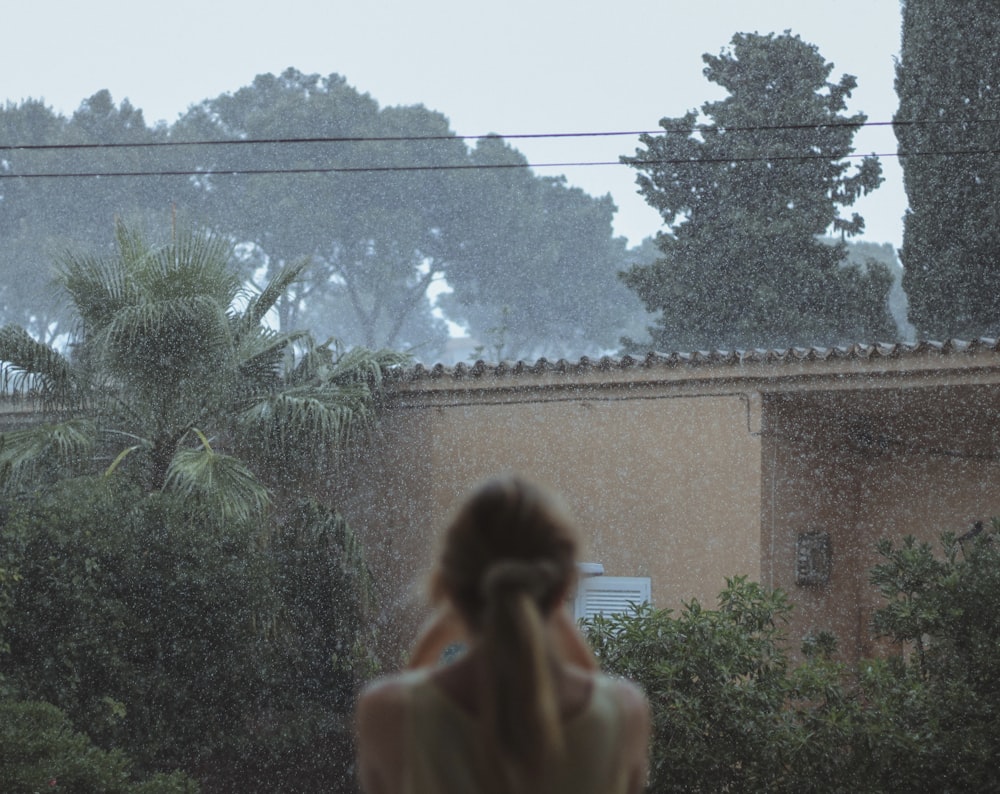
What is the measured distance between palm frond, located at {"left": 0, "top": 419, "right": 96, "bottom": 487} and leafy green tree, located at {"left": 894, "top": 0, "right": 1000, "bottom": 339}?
11362mm

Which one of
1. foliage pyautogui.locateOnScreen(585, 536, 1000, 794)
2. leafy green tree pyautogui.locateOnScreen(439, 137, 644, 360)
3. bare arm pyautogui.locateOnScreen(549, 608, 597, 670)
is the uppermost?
leafy green tree pyautogui.locateOnScreen(439, 137, 644, 360)

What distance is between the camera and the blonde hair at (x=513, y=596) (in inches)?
62.0

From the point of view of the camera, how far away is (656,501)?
9.36 metres

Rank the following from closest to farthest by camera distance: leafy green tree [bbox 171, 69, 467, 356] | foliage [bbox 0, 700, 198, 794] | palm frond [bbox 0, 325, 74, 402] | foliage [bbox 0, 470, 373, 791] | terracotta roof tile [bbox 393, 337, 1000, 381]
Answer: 1. foliage [bbox 0, 700, 198, 794]
2. foliage [bbox 0, 470, 373, 791]
3. terracotta roof tile [bbox 393, 337, 1000, 381]
4. palm frond [bbox 0, 325, 74, 402]
5. leafy green tree [bbox 171, 69, 467, 356]

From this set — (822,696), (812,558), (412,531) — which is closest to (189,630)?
(412,531)

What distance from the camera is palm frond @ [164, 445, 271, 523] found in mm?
8023

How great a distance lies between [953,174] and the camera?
1593 centimetres

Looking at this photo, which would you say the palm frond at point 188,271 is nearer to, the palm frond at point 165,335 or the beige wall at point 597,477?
the palm frond at point 165,335

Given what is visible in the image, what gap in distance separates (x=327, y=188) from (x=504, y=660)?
32.4 m

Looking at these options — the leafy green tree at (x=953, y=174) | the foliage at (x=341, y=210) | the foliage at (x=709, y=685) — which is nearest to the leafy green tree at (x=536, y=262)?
the foliage at (x=341, y=210)

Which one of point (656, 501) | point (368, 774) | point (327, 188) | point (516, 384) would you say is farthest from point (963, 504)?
point (327, 188)

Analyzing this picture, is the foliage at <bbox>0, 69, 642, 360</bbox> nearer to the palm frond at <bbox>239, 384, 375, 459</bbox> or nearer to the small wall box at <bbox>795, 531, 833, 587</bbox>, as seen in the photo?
the small wall box at <bbox>795, 531, 833, 587</bbox>

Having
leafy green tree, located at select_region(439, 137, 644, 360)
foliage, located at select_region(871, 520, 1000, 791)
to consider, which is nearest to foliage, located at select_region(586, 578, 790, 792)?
foliage, located at select_region(871, 520, 1000, 791)

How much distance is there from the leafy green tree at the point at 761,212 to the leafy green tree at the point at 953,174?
1.68 m
